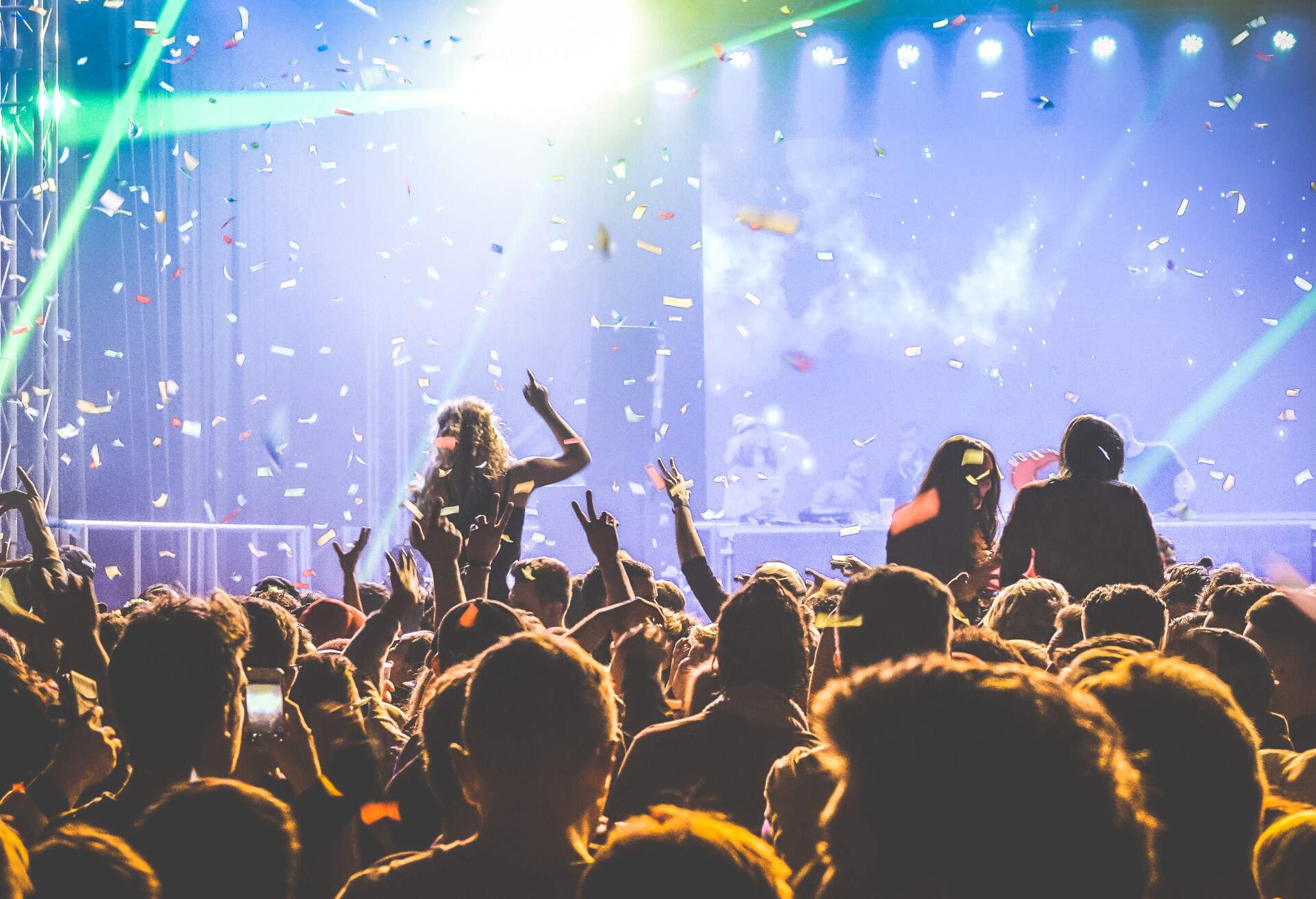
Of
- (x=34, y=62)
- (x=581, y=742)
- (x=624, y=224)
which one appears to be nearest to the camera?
(x=581, y=742)

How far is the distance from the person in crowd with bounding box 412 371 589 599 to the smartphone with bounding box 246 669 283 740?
1.43 m

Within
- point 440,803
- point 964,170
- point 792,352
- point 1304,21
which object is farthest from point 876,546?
point 440,803

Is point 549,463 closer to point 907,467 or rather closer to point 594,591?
point 594,591

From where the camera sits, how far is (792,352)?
14977 millimetres

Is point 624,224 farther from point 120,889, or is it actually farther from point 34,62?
point 120,889

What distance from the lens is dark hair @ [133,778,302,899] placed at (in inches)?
42.3

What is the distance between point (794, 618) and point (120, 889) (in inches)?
46.0

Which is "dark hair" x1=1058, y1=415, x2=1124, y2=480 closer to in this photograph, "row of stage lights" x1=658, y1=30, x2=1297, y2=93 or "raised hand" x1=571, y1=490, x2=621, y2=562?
"raised hand" x1=571, y1=490, x2=621, y2=562

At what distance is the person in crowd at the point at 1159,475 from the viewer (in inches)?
486

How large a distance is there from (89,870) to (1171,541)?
11.2 metres

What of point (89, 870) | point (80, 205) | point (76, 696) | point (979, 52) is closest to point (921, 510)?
point (76, 696)

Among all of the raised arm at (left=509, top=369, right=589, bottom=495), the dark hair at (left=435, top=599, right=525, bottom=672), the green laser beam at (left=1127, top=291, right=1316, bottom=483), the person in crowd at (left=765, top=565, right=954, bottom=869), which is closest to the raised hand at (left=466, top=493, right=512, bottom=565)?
the raised arm at (left=509, top=369, right=589, bottom=495)

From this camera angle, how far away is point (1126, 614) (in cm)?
240

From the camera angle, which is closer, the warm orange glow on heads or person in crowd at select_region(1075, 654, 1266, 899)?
person in crowd at select_region(1075, 654, 1266, 899)
